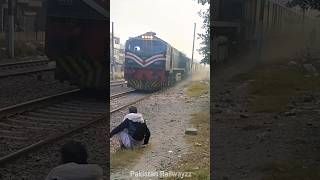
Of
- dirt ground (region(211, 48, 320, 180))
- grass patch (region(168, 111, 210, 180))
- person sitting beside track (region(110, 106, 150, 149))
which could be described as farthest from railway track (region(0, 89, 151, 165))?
dirt ground (region(211, 48, 320, 180))

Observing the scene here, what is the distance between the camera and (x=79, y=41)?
426 cm

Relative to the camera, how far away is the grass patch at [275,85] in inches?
163

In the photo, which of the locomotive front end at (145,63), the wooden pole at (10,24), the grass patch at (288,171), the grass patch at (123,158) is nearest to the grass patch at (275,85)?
the grass patch at (288,171)

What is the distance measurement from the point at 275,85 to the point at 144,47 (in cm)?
123

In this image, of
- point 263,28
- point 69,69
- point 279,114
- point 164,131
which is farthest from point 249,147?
point 69,69

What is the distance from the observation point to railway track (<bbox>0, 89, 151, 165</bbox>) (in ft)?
13.3

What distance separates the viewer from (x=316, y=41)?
4273 millimetres

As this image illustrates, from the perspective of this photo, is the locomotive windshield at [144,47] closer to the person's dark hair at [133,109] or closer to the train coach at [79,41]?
the train coach at [79,41]

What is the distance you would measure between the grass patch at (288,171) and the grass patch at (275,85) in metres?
A: 0.47

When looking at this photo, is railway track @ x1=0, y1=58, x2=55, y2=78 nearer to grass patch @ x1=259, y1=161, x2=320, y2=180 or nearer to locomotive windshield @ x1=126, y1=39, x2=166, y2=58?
locomotive windshield @ x1=126, y1=39, x2=166, y2=58

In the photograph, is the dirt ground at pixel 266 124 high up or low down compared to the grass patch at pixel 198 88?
down

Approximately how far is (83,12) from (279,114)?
6.23ft

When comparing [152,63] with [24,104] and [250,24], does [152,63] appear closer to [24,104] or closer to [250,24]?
[250,24]

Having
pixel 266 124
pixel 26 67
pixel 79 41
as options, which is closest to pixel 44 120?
pixel 26 67
